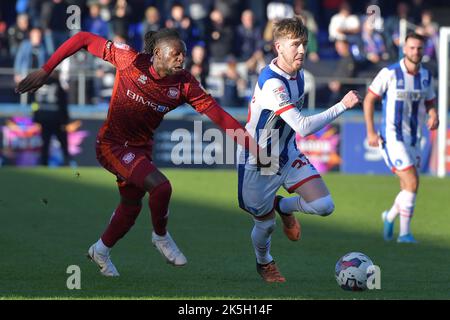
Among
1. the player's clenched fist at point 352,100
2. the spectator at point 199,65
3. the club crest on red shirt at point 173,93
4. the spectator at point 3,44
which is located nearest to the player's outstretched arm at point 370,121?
the club crest on red shirt at point 173,93

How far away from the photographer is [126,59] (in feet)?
29.7

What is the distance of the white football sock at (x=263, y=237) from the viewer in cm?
920

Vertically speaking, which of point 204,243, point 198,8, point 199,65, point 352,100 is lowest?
point 204,243

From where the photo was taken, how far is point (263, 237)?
9.20 meters

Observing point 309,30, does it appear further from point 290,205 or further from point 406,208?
point 290,205

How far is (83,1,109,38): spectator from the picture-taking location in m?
22.2

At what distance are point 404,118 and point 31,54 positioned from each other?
11.0 metres

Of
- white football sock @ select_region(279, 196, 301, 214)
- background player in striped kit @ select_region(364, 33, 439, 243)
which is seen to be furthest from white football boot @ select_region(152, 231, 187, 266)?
background player in striped kit @ select_region(364, 33, 439, 243)

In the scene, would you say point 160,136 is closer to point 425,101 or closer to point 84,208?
point 84,208

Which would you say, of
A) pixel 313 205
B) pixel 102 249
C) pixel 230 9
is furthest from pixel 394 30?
pixel 102 249

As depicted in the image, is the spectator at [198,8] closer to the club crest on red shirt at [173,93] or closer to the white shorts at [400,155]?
the white shorts at [400,155]

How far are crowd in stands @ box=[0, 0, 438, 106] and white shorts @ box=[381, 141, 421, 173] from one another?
30.2 feet

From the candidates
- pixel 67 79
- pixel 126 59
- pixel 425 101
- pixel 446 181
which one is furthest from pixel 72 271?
pixel 67 79

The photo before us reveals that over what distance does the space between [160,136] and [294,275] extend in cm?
1178
